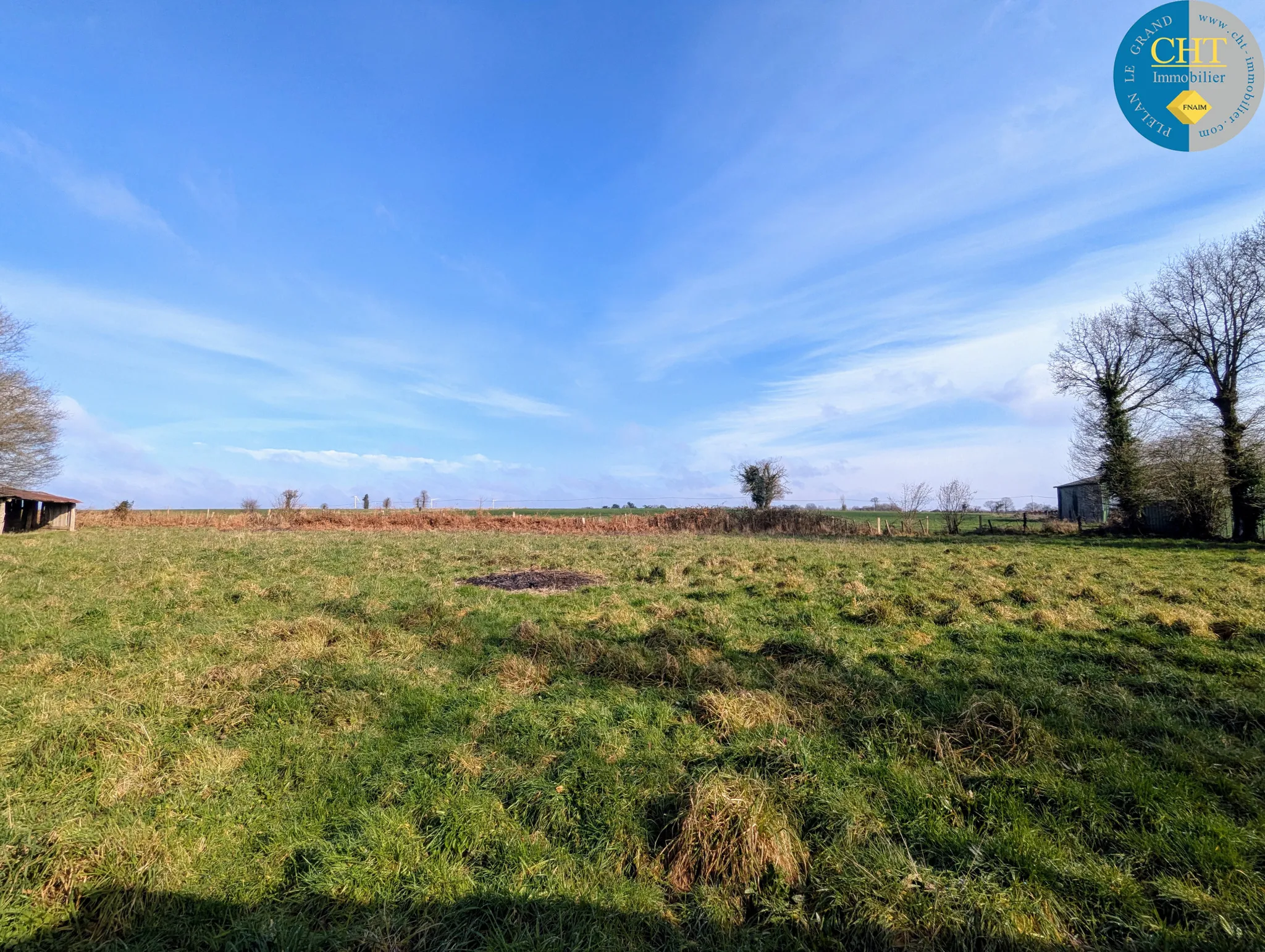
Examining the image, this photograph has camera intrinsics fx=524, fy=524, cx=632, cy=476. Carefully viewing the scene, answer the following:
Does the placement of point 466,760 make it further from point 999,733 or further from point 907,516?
point 907,516

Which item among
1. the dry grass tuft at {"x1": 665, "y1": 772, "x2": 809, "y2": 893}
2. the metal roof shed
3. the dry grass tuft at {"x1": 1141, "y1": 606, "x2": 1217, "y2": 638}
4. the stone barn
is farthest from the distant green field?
the dry grass tuft at {"x1": 665, "y1": 772, "x2": 809, "y2": 893}

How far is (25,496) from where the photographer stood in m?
29.3

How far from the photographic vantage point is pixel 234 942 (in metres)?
3.08

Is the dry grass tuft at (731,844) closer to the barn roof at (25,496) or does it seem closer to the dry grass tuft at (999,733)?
the dry grass tuft at (999,733)

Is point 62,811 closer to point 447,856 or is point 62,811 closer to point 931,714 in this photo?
point 447,856

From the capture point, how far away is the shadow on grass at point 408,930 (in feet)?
9.93

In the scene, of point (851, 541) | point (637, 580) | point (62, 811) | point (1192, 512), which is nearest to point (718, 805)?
point (62, 811)

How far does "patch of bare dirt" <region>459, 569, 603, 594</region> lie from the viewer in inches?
488

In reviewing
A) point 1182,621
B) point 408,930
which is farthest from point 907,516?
point 408,930

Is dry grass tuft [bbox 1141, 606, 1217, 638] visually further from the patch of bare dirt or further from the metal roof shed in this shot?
the metal roof shed

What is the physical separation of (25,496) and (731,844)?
141ft

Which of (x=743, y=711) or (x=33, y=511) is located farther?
(x=33, y=511)

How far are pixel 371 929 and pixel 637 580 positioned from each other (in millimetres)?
10610

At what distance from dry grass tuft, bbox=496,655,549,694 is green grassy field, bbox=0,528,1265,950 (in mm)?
72
